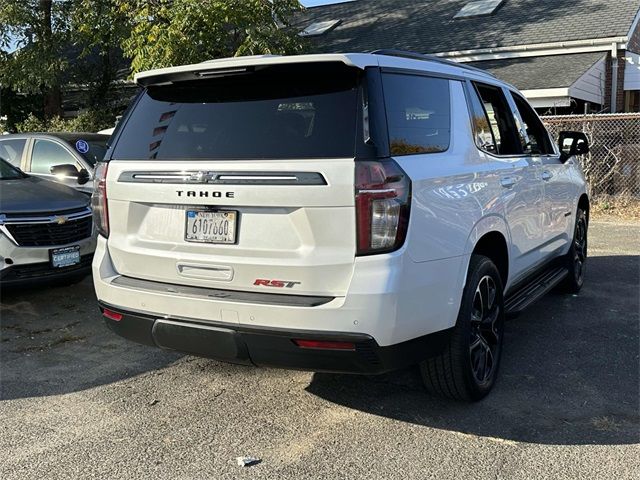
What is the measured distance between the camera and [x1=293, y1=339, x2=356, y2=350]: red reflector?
3.07 metres

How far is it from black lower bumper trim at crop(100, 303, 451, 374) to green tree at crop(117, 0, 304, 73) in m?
11.0

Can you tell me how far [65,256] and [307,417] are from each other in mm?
3209

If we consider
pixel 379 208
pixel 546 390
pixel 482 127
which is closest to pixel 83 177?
pixel 482 127

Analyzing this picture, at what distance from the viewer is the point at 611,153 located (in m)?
12.1

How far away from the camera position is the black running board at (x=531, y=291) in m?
4.45

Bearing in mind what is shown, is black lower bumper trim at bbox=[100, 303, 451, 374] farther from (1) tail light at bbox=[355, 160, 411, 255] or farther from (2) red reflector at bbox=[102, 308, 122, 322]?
(1) tail light at bbox=[355, 160, 411, 255]

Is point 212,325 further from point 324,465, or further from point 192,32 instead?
point 192,32

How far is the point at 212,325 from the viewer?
3275 mm

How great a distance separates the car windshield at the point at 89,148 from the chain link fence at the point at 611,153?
27.1ft

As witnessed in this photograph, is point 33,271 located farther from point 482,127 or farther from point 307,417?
point 482,127

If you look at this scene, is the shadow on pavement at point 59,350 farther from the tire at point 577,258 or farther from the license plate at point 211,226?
the tire at point 577,258

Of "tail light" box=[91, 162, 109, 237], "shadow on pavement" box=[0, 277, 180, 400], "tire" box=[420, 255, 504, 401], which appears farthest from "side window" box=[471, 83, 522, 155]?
"shadow on pavement" box=[0, 277, 180, 400]

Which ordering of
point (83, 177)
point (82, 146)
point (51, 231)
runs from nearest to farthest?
point (51, 231) < point (83, 177) < point (82, 146)

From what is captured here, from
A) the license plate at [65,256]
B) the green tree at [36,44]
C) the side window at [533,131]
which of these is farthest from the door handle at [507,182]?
the green tree at [36,44]
